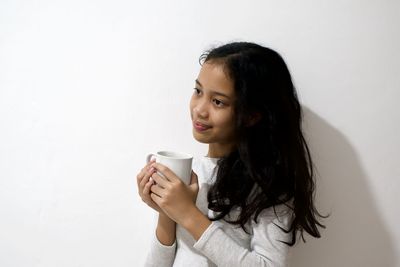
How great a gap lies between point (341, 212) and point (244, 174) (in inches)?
13.1

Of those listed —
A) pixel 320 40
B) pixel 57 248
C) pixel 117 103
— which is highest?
pixel 320 40

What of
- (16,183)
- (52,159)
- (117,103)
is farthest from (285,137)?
(16,183)

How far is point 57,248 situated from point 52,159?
0.91 feet

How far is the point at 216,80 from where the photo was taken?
716 millimetres

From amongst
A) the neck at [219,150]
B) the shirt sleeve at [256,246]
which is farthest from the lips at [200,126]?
the shirt sleeve at [256,246]

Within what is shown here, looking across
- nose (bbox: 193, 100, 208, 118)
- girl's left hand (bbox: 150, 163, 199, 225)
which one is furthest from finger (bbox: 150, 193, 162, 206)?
nose (bbox: 193, 100, 208, 118)

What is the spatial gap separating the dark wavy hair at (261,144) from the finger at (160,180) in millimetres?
149

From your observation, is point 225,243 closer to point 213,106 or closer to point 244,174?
point 244,174

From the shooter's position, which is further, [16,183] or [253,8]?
[16,183]

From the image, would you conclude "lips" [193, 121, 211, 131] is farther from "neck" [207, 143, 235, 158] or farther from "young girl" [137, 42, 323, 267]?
"neck" [207, 143, 235, 158]

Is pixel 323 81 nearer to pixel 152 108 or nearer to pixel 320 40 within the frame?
pixel 320 40

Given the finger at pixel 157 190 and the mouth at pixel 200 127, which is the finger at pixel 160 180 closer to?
the finger at pixel 157 190

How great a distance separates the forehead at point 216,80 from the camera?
71 cm

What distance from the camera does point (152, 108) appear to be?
94 cm
